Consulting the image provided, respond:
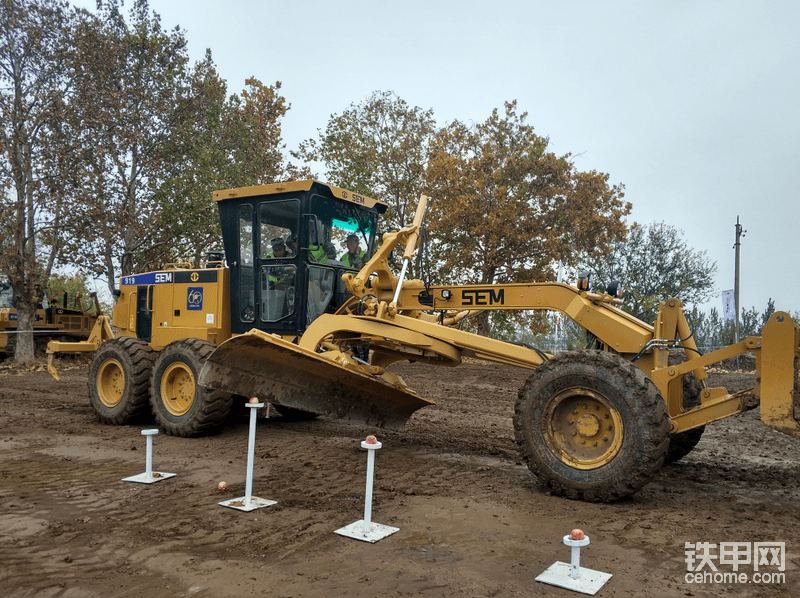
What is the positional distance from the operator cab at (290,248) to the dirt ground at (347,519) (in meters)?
1.57

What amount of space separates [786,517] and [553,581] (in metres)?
2.28

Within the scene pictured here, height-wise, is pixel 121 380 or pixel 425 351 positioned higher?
pixel 425 351

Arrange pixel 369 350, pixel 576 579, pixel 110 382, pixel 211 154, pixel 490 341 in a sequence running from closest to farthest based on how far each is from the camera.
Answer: pixel 576 579, pixel 490 341, pixel 369 350, pixel 110 382, pixel 211 154

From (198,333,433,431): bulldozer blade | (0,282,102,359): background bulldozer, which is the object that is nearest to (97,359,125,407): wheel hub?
(198,333,433,431): bulldozer blade

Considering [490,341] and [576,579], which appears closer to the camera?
[576,579]

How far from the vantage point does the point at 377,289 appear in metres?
7.15

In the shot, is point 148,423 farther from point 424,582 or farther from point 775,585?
point 775,585

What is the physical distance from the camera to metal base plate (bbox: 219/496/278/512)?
15.9 ft

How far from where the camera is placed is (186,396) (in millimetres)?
8016

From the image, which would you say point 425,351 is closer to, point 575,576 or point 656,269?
point 575,576

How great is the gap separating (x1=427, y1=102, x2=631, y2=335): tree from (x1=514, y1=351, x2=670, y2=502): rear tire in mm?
15567

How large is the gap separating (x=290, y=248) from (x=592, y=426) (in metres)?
4.23

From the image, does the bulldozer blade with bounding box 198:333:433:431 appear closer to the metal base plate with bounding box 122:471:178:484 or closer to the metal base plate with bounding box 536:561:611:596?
the metal base plate with bounding box 122:471:178:484

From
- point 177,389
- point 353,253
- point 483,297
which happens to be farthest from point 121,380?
point 483,297
